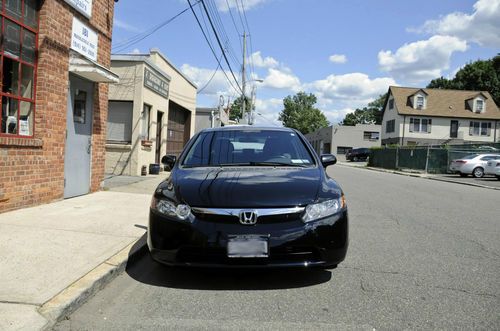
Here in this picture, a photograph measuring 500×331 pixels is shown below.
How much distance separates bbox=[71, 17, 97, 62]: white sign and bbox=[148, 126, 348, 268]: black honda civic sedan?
5.19 metres

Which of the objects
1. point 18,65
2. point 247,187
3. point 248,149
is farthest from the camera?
point 18,65

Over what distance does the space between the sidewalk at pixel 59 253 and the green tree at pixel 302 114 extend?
4043 inches

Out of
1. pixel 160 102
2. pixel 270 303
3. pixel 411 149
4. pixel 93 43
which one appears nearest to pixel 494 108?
pixel 411 149

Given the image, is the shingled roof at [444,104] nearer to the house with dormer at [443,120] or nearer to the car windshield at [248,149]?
the house with dormer at [443,120]

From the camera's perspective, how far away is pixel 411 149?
30906 millimetres

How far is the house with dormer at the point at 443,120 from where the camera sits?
50906mm

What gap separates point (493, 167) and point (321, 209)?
2166 cm

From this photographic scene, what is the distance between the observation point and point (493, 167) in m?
22.6

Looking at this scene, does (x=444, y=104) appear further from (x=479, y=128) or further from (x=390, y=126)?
(x=390, y=126)

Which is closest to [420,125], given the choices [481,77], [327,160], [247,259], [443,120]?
[443,120]

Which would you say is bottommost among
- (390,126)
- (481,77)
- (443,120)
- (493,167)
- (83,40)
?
(493,167)

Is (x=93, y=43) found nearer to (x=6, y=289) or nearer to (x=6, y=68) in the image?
(x=6, y=68)

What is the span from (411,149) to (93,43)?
25786 millimetres

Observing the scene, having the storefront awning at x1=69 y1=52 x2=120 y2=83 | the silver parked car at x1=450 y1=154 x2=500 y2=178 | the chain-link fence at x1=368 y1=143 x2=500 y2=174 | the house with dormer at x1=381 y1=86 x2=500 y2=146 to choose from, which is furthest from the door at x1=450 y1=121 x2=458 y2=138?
the storefront awning at x1=69 y1=52 x2=120 y2=83
